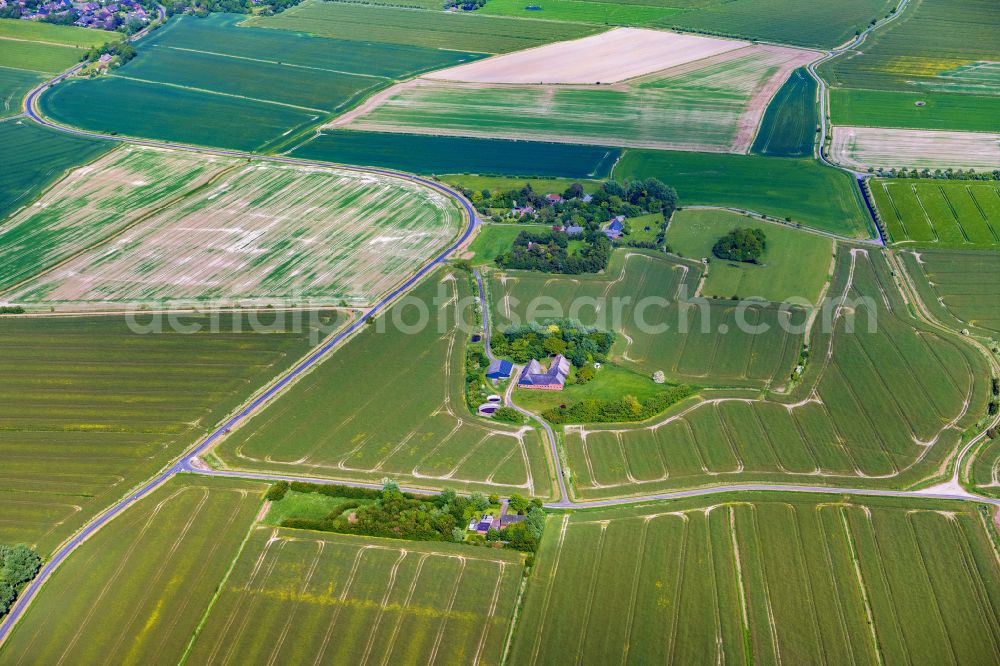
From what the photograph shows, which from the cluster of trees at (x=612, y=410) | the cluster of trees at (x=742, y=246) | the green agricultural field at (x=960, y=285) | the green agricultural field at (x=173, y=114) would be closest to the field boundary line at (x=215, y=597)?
the cluster of trees at (x=612, y=410)

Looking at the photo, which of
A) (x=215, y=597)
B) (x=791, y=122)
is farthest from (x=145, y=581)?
(x=791, y=122)

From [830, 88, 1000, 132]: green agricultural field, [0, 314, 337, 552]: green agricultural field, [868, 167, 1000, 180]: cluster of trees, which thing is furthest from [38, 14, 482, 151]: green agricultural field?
→ [868, 167, 1000, 180]: cluster of trees

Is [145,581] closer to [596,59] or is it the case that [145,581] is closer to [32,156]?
[32,156]

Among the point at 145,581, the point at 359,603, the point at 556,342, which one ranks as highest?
the point at 556,342

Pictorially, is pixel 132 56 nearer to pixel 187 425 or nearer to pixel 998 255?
pixel 187 425

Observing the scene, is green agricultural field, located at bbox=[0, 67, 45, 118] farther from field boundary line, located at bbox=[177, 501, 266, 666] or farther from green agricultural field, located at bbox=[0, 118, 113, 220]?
field boundary line, located at bbox=[177, 501, 266, 666]

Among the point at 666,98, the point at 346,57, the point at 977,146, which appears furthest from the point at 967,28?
the point at 346,57
